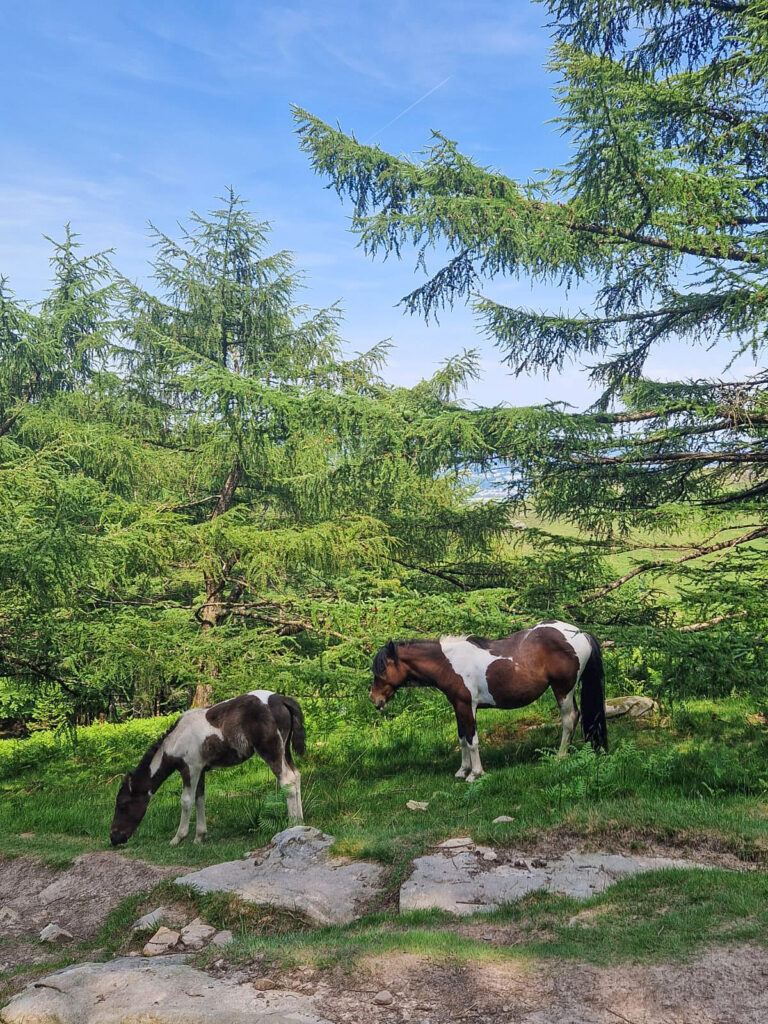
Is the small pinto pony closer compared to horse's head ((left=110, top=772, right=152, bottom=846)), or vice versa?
the small pinto pony

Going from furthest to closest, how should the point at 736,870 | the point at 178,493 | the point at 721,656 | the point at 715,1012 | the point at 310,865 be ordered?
the point at 178,493, the point at 721,656, the point at 310,865, the point at 736,870, the point at 715,1012

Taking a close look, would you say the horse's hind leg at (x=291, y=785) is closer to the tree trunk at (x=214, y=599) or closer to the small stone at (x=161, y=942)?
the small stone at (x=161, y=942)

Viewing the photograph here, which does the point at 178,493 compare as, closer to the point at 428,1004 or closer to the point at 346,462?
the point at 346,462

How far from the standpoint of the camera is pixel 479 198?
1130cm

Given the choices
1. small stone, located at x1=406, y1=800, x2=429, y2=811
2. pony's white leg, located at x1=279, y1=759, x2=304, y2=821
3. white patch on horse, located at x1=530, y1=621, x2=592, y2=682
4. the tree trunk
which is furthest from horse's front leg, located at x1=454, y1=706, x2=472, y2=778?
the tree trunk

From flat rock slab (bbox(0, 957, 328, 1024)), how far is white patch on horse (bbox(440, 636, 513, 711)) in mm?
5494

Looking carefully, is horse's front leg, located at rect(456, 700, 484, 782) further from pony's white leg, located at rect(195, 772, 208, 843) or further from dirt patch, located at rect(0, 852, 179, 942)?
dirt patch, located at rect(0, 852, 179, 942)

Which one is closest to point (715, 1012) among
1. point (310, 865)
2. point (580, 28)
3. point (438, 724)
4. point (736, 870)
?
point (736, 870)

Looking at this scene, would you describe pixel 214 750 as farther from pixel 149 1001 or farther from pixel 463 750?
pixel 149 1001

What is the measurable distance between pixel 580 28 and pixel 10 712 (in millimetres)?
19744

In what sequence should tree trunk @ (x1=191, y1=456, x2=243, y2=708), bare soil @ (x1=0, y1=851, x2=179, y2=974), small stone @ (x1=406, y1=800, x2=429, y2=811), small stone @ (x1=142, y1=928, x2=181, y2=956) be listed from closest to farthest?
small stone @ (x1=142, y1=928, x2=181, y2=956) → bare soil @ (x1=0, y1=851, x2=179, y2=974) → small stone @ (x1=406, y1=800, x2=429, y2=811) → tree trunk @ (x1=191, y1=456, x2=243, y2=708)

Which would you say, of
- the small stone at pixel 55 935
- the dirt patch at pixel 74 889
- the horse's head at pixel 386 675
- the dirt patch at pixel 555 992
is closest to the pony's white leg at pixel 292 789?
the horse's head at pixel 386 675

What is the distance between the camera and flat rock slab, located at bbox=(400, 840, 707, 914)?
20.6 feet

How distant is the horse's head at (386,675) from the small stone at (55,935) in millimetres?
4484
